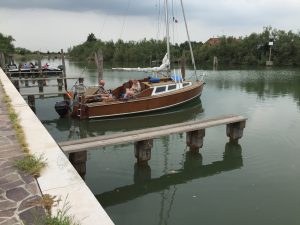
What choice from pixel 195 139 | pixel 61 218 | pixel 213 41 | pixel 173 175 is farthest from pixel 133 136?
pixel 213 41

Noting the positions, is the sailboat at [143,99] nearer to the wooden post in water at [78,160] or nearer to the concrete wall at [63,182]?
the wooden post in water at [78,160]

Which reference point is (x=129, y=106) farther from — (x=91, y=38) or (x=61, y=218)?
(x=91, y=38)

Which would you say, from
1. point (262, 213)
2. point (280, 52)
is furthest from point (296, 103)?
point (280, 52)

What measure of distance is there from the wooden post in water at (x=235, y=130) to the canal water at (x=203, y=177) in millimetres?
335

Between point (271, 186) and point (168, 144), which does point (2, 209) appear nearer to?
point (271, 186)

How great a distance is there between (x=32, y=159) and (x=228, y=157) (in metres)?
8.02

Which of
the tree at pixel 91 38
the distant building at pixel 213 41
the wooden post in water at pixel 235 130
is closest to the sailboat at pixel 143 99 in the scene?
the wooden post in water at pixel 235 130

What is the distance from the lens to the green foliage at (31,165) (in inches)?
208

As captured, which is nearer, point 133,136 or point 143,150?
point 133,136

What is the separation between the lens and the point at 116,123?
17.9 metres

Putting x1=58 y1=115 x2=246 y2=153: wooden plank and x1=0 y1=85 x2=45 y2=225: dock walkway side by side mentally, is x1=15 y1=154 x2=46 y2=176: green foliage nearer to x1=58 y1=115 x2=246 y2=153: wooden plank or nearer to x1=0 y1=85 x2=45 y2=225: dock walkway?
x1=0 y1=85 x2=45 y2=225: dock walkway

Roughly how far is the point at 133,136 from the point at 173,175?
1.89m

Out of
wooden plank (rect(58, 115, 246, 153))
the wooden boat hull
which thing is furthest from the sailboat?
wooden plank (rect(58, 115, 246, 153))

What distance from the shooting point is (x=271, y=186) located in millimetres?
9352
